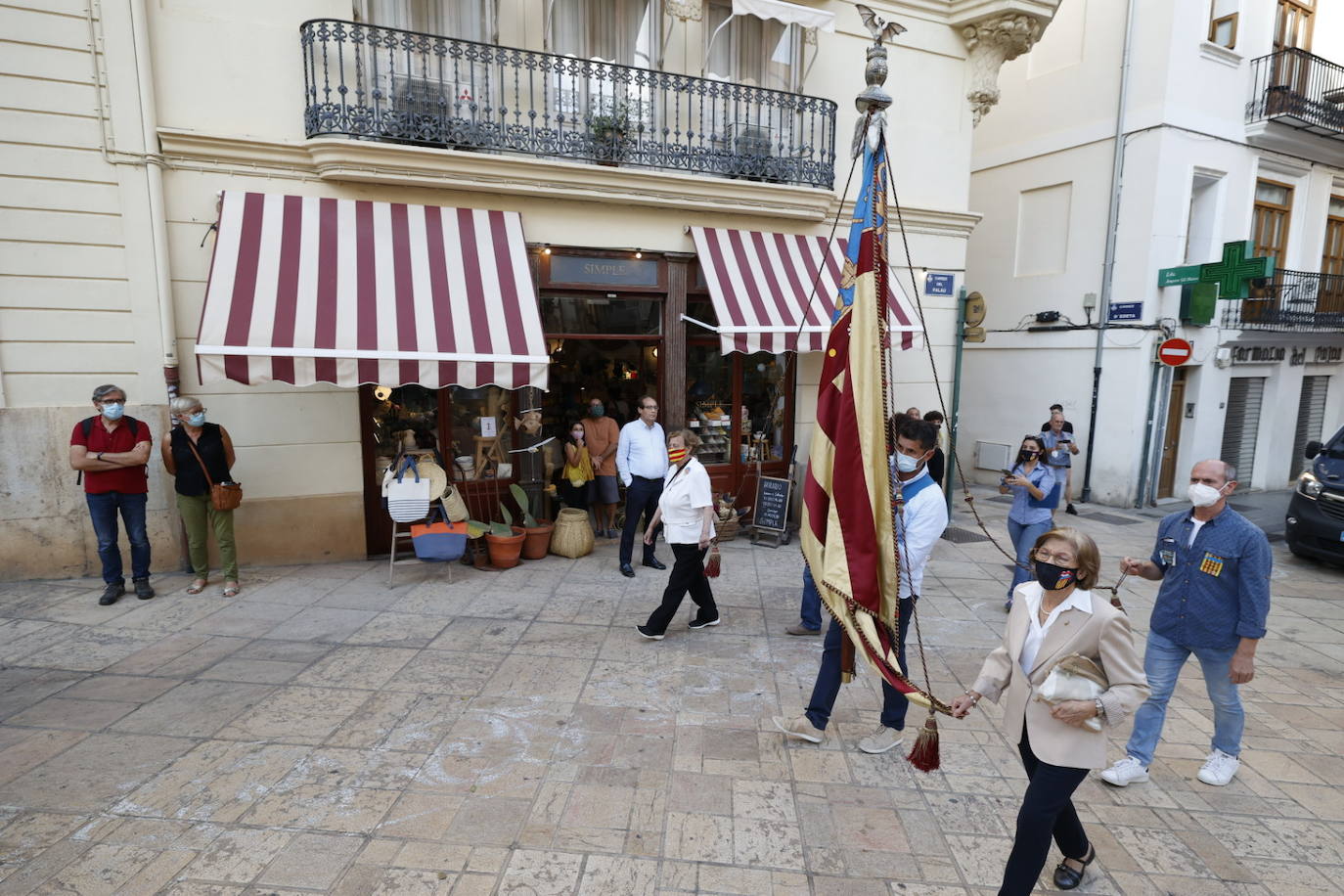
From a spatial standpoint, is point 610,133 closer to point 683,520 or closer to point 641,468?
point 641,468

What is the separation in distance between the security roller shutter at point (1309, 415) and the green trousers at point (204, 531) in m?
20.1

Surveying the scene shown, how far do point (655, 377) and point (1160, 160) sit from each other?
9.67 m

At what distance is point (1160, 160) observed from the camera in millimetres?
11797

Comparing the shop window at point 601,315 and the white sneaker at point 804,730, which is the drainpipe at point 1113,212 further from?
the white sneaker at point 804,730

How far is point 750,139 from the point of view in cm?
894

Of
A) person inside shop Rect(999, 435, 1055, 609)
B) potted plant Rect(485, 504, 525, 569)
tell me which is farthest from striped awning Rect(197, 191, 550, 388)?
person inside shop Rect(999, 435, 1055, 609)

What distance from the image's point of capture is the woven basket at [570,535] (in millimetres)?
8227

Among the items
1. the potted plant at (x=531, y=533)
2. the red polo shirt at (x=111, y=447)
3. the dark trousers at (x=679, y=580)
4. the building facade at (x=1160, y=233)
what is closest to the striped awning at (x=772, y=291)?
the potted plant at (x=531, y=533)

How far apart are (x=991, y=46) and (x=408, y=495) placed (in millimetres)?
9865

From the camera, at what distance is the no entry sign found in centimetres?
1119

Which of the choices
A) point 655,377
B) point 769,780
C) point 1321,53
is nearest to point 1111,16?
A: point 1321,53

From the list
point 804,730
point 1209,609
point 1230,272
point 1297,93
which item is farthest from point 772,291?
point 1297,93

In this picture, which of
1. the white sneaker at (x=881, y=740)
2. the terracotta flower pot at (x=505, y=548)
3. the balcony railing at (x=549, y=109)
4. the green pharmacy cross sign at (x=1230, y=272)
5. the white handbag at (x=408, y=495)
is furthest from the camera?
the green pharmacy cross sign at (x=1230, y=272)

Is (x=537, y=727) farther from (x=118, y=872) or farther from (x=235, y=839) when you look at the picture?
(x=118, y=872)
